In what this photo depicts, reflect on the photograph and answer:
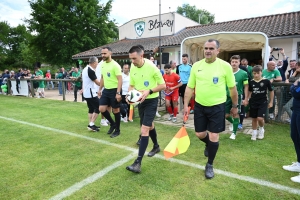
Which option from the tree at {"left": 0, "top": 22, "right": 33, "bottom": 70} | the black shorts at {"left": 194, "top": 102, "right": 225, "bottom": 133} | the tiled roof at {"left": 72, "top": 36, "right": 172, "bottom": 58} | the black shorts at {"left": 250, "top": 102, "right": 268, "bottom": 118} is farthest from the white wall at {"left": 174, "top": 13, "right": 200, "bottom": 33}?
the tree at {"left": 0, "top": 22, "right": 33, "bottom": 70}

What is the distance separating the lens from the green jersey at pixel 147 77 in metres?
3.68

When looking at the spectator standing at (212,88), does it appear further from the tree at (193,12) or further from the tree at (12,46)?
the tree at (193,12)

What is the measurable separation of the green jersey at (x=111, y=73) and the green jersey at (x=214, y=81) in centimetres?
246

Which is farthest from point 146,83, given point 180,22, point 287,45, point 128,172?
point 180,22

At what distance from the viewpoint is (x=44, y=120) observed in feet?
23.5

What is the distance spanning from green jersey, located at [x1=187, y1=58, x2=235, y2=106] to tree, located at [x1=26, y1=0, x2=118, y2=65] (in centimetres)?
2377

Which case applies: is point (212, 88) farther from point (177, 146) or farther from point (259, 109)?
point (259, 109)

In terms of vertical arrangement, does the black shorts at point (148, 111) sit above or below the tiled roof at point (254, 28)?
below

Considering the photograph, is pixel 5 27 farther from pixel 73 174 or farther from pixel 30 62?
pixel 73 174

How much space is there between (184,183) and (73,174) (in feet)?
5.72

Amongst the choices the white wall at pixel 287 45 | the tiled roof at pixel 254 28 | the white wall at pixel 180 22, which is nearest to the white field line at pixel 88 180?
the white wall at pixel 287 45

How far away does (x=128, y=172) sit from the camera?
3383mm

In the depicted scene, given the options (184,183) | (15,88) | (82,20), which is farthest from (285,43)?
(82,20)

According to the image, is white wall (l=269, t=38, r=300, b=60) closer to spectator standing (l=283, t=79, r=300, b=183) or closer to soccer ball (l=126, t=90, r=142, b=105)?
Result: spectator standing (l=283, t=79, r=300, b=183)
